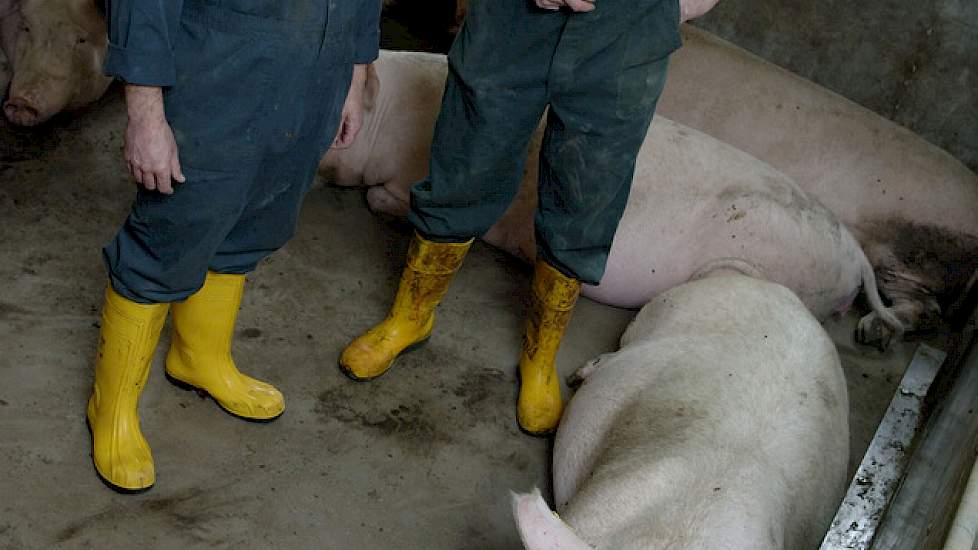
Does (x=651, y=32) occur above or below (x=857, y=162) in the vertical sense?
above

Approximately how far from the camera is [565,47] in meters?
2.63

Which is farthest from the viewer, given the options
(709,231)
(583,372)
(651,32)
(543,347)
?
(709,231)

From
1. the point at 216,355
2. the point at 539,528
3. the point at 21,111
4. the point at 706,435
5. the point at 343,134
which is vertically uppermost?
the point at 343,134

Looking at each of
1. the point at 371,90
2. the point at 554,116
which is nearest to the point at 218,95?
the point at 554,116

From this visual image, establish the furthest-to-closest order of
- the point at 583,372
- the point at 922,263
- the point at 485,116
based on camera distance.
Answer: the point at 922,263 < the point at 583,372 < the point at 485,116

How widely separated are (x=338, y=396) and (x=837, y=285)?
182cm

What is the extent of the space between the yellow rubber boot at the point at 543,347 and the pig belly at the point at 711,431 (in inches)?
5.0

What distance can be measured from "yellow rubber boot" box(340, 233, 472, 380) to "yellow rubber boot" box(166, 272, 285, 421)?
28 cm

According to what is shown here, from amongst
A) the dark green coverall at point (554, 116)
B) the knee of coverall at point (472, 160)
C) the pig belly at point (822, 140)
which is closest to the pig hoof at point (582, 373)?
the dark green coverall at point (554, 116)

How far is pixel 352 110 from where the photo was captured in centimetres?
251

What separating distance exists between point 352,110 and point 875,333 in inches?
92.8

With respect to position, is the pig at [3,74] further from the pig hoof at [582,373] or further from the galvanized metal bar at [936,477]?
the galvanized metal bar at [936,477]

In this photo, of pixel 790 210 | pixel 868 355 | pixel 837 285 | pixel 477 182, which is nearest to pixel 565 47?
pixel 477 182

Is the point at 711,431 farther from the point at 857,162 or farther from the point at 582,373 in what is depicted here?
the point at 857,162
